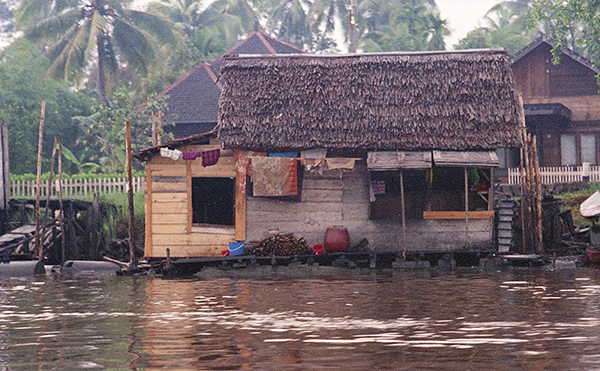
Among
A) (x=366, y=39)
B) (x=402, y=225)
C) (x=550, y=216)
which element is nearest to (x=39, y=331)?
(x=402, y=225)

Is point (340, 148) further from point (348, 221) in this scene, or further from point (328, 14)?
point (328, 14)

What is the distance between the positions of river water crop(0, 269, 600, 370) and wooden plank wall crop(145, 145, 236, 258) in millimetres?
2896

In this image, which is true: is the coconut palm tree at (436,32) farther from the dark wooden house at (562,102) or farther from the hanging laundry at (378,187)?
the hanging laundry at (378,187)

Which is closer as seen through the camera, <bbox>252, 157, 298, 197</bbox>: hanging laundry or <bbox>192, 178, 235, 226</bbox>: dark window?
<bbox>252, 157, 298, 197</bbox>: hanging laundry

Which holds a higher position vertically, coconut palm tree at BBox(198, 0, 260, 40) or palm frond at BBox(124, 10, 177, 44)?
coconut palm tree at BBox(198, 0, 260, 40)

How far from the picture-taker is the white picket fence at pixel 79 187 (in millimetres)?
30609

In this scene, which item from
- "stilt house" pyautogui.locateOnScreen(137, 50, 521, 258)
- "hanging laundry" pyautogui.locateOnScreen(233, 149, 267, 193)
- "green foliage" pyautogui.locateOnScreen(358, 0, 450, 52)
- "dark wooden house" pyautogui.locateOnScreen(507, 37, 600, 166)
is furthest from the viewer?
"green foliage" pyautogui.locateOnScreen(358, 0, 450, 52)

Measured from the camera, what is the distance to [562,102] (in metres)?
36.2

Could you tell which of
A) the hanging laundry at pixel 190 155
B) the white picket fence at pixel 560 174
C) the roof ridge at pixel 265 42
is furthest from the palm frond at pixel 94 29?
the white picket fence at pixel 560 174

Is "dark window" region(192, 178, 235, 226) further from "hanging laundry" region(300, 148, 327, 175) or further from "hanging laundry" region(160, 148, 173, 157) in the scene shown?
"hanging laundry" region(300, 148, 327, 175)

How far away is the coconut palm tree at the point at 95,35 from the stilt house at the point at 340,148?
654 inches

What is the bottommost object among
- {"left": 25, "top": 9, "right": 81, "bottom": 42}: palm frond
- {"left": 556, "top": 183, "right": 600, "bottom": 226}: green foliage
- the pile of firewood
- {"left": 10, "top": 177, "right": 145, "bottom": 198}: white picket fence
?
the pile of firewood

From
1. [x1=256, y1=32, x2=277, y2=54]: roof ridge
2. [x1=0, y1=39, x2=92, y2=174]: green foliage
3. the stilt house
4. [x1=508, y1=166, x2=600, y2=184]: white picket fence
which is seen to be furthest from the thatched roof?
[x1=256, y1=32, x2=277, y2=54]: roof ridge

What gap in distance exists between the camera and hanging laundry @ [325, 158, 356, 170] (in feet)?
76.5
